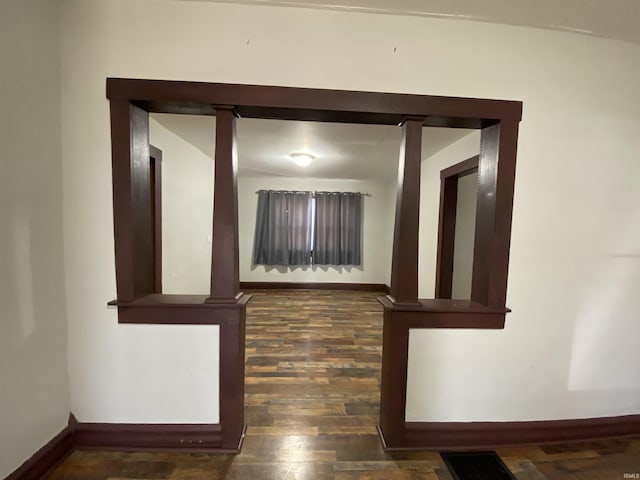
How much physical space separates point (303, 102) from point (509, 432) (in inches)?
90.1

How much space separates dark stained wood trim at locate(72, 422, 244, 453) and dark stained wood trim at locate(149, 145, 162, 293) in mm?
1088

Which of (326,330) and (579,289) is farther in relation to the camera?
(326,330)

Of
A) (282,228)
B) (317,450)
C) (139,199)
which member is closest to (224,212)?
(139,199)

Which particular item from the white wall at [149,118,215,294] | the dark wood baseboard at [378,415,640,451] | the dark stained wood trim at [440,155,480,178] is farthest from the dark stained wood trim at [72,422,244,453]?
the dark stained wood trim at [440,155,480,178]

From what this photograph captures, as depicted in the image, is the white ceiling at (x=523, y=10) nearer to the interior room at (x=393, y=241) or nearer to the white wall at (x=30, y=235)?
the interior room at (x=393, y=241)

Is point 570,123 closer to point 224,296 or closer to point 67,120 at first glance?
point 224,296

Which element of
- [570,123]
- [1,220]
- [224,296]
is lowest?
[224,296]

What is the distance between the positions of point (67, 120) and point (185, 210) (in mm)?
1580

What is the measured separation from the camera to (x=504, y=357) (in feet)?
5.28

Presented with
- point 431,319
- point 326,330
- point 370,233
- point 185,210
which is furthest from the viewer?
point 370,233

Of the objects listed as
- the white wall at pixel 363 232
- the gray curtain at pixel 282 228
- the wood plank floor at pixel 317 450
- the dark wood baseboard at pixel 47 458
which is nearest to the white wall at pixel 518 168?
the dark wood baseboard at pixel 47 458

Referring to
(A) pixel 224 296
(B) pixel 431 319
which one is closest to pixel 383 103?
(B) pixel 431 319

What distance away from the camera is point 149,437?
1.51 metres

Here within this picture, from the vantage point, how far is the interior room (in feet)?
4.44
